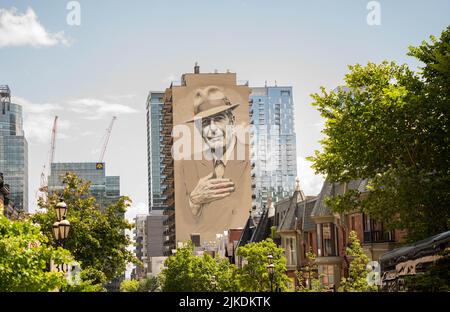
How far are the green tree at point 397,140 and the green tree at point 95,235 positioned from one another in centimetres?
1757

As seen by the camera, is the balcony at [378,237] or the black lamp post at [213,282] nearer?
the balcony at [378,237]

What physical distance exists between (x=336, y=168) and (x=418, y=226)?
7592 mm

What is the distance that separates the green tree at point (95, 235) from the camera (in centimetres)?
5331

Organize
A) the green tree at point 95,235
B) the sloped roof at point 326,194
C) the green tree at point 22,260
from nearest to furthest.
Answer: the green tree at point 22,260 < the green tree at point 95,235 < the sloped roof at point 326,194

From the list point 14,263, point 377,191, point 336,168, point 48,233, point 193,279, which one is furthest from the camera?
point 193,279

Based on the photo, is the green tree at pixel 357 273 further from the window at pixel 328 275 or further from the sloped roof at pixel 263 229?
the sloped roof at pixel 263 229

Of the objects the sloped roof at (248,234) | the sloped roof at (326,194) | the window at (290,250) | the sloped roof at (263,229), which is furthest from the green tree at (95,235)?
the sloped roof at (248,234)

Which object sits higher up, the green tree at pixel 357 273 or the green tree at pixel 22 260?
the green tree at pixel 22 260

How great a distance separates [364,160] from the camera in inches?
1574

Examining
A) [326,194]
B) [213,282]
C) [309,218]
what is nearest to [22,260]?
[326,194]

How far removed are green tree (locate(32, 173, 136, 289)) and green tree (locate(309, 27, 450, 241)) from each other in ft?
57.6

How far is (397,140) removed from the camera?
126ft
